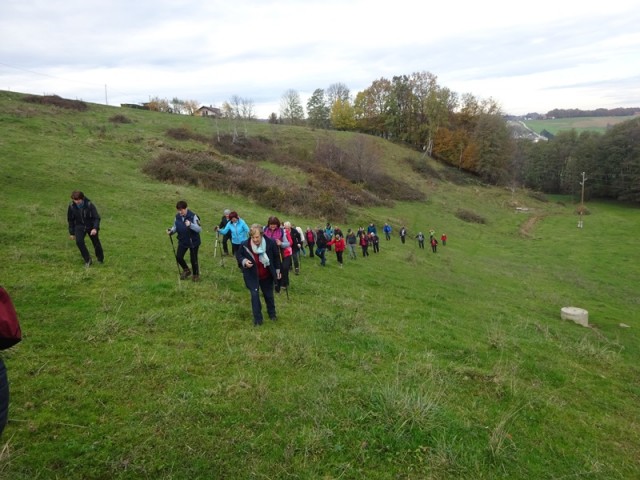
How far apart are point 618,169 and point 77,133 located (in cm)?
8608

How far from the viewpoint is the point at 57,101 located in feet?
154

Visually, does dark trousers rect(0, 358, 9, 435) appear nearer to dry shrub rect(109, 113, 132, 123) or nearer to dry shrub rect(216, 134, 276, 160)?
dry shrub rect(216, 134, 276, 160)

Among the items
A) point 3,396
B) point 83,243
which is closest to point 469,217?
point 83,243

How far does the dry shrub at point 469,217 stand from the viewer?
47.7m

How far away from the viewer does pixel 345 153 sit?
55.9m

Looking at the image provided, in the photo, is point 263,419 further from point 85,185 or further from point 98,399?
point 85,185

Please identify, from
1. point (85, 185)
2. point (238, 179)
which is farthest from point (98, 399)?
point (238, 179)

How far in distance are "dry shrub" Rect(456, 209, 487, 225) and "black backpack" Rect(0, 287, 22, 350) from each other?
48.9 meters

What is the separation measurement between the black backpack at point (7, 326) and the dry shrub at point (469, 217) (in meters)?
48.9

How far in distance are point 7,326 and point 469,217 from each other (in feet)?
164

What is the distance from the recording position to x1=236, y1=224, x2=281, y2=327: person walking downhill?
25.0 ft

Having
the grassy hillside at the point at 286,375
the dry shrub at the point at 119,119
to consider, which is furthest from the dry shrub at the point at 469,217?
Answer: the dry shrub at the point at 119,119

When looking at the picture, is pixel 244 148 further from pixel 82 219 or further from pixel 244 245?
pixel 244 245

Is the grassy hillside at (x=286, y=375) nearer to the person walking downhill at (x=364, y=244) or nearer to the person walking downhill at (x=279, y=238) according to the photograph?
the person walking downhill at (x=279, y=238)
